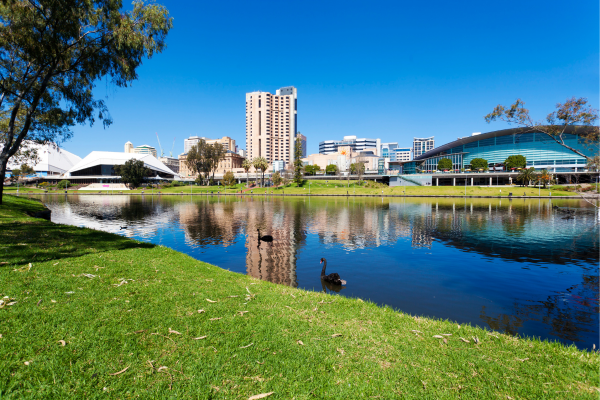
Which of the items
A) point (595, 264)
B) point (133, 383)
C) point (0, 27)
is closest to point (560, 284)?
point (595, 264)

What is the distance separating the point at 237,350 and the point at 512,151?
152955 mm

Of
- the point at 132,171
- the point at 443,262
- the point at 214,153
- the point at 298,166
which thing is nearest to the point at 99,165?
the point at 132,171

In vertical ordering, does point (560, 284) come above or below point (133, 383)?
below

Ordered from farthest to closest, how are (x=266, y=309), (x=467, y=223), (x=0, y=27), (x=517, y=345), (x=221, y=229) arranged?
(x=467, y=223) → (x=221, y=229) → (x=0, y=27) → (x=266, y=309) → (x=517, y=345)

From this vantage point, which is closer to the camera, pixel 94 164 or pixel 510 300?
pixel 510 300

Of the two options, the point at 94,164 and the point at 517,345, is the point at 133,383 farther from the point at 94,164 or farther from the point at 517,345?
the point at 94,164

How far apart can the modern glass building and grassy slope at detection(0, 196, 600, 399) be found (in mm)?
128795

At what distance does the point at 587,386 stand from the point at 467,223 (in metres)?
32.7

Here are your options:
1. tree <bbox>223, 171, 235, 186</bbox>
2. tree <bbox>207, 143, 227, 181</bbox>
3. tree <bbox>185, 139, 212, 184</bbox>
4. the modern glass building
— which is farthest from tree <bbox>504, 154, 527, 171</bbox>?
tree <bbox>185, 139, 212, 184</bbox>

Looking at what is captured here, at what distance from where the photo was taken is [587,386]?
489cm

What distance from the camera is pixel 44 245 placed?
11633 mm

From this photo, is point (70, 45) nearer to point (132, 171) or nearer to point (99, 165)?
point (132, 171)

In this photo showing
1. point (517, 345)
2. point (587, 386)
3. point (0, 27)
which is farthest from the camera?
point (0, 27)

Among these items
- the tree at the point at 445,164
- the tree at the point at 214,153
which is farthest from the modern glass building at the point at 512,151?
the tree at the point at 214,153
